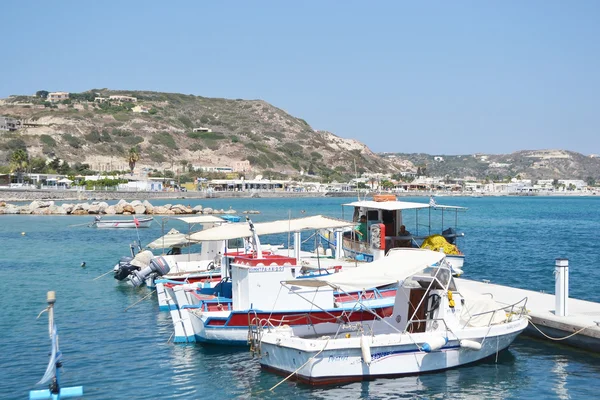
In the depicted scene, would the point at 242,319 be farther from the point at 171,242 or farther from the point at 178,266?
the point at 171,242

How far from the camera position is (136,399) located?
47.9 feet

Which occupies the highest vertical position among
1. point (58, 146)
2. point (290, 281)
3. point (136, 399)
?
point (58, 146)

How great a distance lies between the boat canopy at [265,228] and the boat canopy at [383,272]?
21.2ft

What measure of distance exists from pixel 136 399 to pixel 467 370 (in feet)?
25.4

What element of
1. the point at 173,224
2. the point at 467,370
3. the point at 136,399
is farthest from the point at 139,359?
the point at 173,224

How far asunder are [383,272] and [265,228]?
9163 millimetres

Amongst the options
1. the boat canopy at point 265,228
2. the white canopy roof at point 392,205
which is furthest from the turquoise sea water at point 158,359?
the white canopy roof at point 392,205

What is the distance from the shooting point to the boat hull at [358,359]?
14648mm

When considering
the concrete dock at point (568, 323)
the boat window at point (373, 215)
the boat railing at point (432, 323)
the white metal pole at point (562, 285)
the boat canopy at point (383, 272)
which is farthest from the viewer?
the boat window at point (373, 215)

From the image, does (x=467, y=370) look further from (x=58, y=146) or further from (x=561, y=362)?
(x=58, y=146)

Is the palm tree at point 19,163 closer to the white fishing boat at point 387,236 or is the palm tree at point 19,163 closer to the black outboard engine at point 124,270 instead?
the black outboard engine at point 124,270

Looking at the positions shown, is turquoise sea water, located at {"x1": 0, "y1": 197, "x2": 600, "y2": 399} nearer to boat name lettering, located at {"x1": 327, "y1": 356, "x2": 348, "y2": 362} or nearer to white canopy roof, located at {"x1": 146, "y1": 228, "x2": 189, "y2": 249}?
boat name lettering, located at {"x1": 327, "y1": 356, "x2": 348, "y2": 362}

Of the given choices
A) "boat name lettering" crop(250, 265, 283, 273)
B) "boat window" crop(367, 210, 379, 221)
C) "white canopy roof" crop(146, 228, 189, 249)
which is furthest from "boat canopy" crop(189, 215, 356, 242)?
"white canopy roof" crop(146, 228, 189, 249)

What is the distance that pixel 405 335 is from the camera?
1502cm
